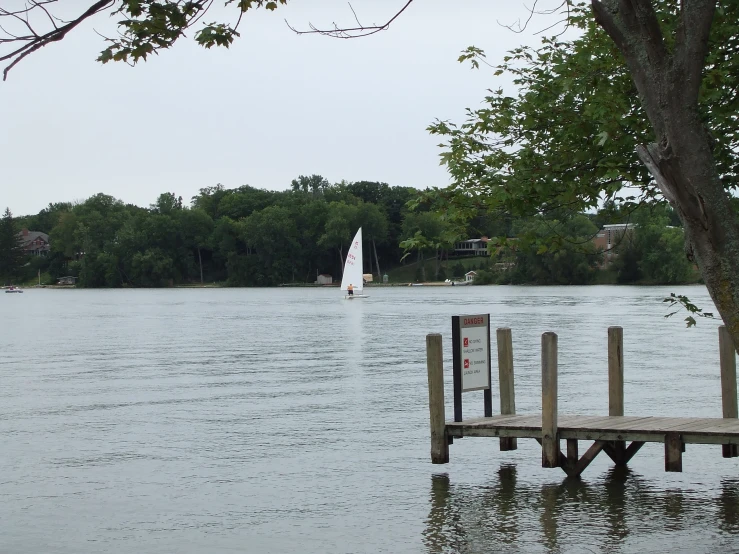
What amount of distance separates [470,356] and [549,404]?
2.07 metres

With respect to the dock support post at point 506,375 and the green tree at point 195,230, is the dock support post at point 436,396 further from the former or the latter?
the green tree at point 195,230

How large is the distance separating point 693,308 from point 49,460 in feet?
37.8

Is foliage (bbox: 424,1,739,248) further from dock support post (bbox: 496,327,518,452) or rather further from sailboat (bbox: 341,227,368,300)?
sailboat (bbox: 341,227,368,300)

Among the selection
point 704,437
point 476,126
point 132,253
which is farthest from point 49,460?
point 132,253

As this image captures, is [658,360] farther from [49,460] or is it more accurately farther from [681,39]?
[681,39]

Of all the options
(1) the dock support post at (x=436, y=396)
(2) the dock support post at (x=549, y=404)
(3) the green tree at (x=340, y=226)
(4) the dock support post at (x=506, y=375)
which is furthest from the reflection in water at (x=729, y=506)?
(3) the green tree at (x=340, y=226)

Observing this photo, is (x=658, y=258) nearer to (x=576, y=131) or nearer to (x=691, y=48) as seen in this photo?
(x=576, y=131)

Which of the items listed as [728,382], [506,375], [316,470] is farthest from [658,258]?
[316,470]

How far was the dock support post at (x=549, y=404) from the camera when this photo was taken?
13062mm

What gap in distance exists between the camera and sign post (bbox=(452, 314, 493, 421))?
14.5 m

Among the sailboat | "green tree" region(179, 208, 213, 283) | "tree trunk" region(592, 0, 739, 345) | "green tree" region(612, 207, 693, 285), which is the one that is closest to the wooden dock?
"tree trunk" region(592, 0, 739, 345)

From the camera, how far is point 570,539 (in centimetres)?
1155

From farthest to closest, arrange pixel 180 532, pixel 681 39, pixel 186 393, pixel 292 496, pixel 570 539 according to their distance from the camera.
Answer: pixel 186 393 < pixel 292 496 < pixel 180 532 < pixel 570 539 < pixel 681 39

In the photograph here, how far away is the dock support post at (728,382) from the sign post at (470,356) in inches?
128
